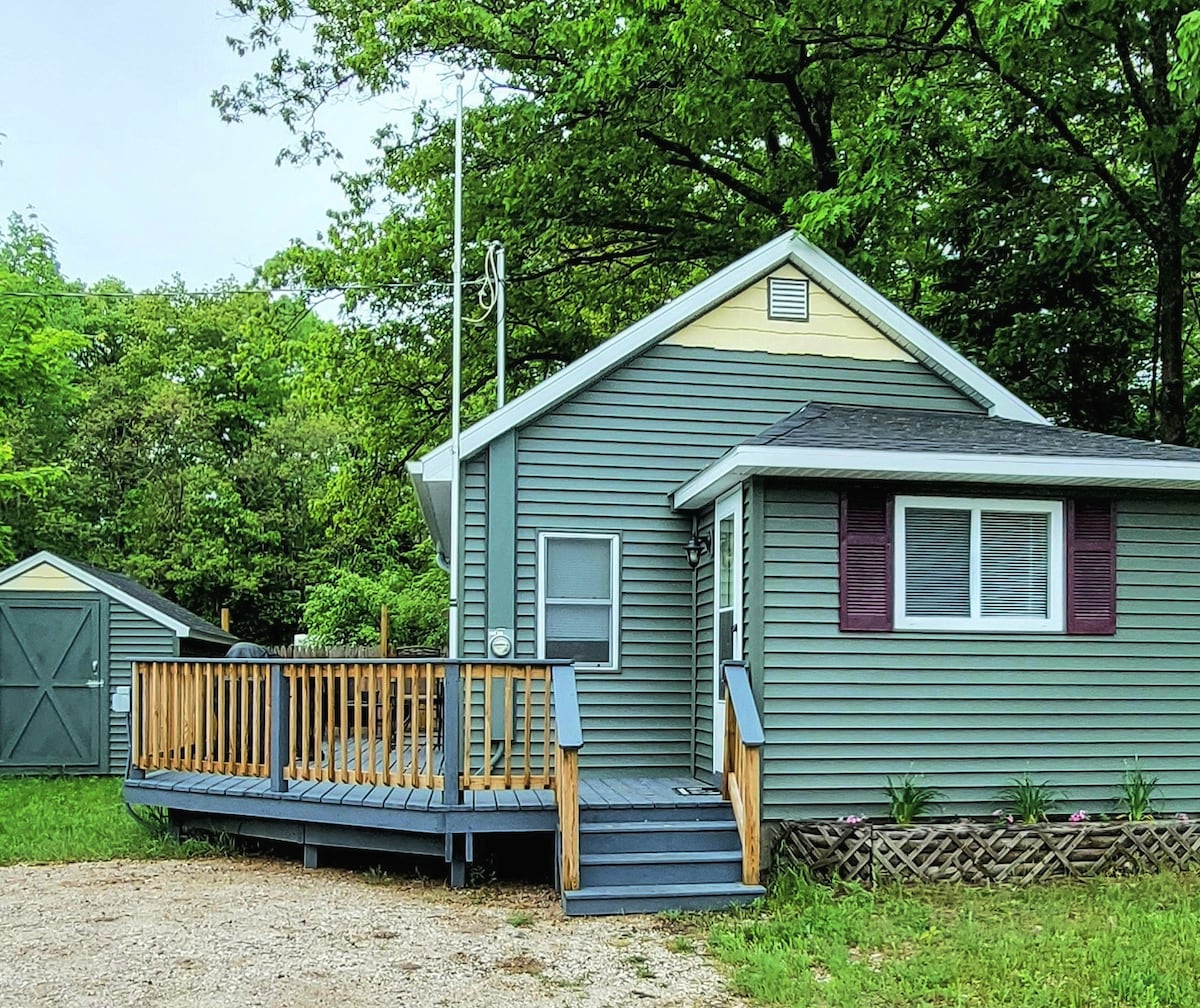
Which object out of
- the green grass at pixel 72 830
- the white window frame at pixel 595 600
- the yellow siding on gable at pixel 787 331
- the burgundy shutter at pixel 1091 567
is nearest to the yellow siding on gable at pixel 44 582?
the green grass at pixel 72 830

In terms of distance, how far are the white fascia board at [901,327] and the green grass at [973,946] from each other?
12.7 feet

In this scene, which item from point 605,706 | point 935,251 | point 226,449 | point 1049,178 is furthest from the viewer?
point 226,449

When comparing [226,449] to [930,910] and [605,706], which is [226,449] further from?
[930,910]

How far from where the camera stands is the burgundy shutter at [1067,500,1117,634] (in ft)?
24.6

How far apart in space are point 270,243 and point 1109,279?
36.9m

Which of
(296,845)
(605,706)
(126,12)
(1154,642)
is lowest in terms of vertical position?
(296,845)

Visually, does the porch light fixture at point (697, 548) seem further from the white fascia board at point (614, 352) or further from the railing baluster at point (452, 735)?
the railing baluster at point (452, 735)

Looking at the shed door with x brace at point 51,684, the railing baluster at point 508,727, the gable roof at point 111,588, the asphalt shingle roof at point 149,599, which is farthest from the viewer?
the asphalt shingle roof at point 149,599

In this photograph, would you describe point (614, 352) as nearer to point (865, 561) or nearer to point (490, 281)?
point (490, 281)

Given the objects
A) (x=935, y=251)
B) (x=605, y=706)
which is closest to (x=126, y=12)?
(x=935, y=251)

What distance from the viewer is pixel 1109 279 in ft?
45.7

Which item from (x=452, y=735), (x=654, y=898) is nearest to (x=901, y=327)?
(x=452, y=735)

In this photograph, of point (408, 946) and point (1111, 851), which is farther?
point (1111, 851)

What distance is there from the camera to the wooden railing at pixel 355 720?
7.00m
